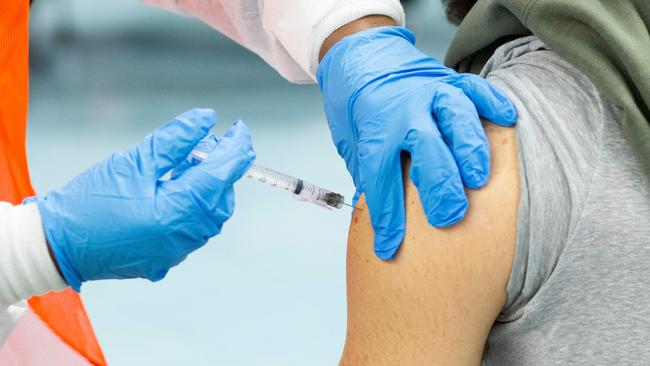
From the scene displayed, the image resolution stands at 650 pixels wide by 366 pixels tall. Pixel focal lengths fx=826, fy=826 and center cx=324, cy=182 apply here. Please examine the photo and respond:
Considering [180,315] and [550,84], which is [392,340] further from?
[180,315]

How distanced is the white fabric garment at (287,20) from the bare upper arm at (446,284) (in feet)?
1.84

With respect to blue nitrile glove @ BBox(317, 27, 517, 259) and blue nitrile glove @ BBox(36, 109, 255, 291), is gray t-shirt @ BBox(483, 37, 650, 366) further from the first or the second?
blue nitrile glove @ BBox(36, 109, 255, 291)

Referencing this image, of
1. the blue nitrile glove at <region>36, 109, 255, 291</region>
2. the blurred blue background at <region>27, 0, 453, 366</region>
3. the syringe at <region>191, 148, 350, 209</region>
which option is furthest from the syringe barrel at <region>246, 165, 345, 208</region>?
the blurred blue background at <region>27, 0, 453, 366</region>

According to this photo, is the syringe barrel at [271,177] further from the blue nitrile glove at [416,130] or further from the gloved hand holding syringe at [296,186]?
the blue nitrile glove at [416,130]

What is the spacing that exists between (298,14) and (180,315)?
1027 millimetres

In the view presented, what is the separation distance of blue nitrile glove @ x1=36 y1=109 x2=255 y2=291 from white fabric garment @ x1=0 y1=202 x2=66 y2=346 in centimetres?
2

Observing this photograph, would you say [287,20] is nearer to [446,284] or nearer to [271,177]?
[271,177]

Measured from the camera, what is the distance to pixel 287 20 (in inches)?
62.4

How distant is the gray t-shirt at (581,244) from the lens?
3.05 feet

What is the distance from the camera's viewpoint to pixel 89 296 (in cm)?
233

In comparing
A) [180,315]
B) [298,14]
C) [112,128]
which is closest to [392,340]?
[298,14]

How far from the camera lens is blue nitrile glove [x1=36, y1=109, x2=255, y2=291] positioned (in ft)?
3.48

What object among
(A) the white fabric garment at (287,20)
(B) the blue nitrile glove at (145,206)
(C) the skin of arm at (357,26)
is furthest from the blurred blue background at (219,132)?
(B) the blue nitrile glove at (145,206)

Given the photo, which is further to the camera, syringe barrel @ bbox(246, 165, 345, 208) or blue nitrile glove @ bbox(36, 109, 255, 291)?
syringe barrel @ bbox(246, 165, 345, 208)
